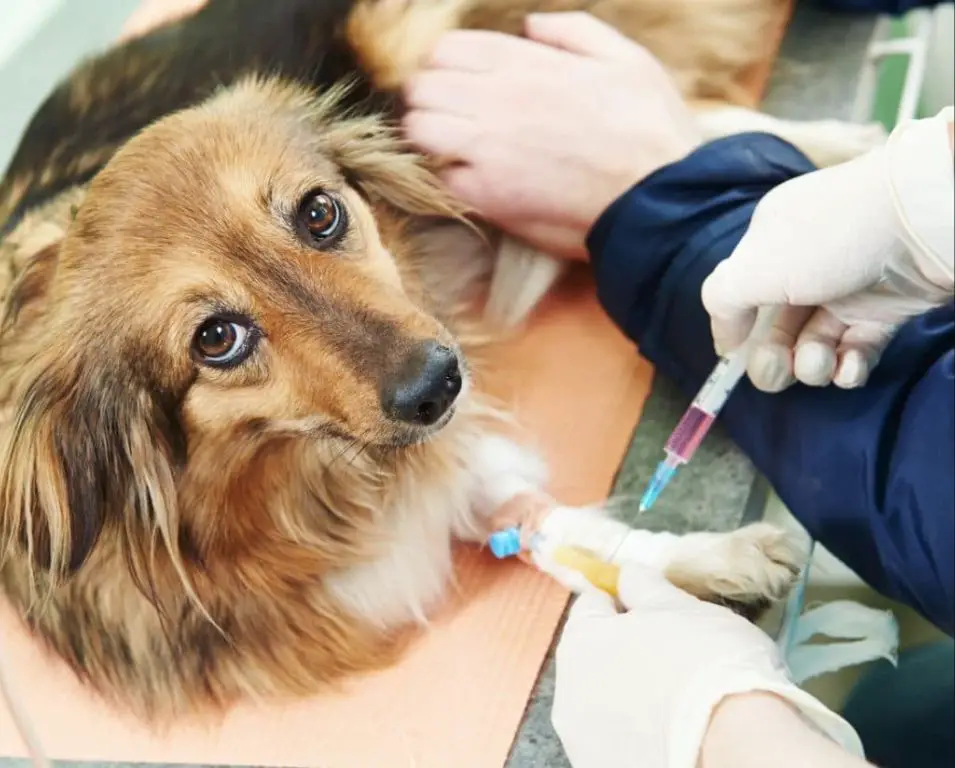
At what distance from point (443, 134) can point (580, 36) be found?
230mm

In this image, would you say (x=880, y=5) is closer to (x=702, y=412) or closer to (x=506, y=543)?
(x=702, y=412)

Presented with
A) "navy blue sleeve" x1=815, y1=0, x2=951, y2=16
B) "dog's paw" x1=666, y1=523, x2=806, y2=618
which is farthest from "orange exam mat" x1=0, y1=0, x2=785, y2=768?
"navy blue sleeve" x1=815, y1=0, x2=951, y2=16

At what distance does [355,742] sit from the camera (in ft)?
3.03

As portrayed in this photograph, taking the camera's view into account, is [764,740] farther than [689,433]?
No

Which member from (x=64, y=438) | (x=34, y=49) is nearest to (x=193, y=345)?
(x=64, y=438)

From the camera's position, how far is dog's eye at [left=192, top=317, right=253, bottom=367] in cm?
89

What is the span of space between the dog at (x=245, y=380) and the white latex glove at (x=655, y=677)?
107 millimetres

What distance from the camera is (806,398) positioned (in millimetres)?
945

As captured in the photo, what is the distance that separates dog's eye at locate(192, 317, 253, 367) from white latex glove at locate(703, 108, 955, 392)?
0.44 m

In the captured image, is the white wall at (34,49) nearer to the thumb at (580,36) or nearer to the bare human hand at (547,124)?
the bare human hand at (547,124)

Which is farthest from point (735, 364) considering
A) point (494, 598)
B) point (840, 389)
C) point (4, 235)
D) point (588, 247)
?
point (4, 235)

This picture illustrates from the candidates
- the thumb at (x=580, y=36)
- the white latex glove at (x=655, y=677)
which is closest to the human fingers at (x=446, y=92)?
the thumb at (x=580, y=36)

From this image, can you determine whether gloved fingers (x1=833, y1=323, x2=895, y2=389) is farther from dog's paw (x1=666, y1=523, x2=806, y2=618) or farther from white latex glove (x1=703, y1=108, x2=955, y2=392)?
dog's paw (x1=666, y1=523, x2=806, y2=618)

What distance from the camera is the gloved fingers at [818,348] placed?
0.87 metres
